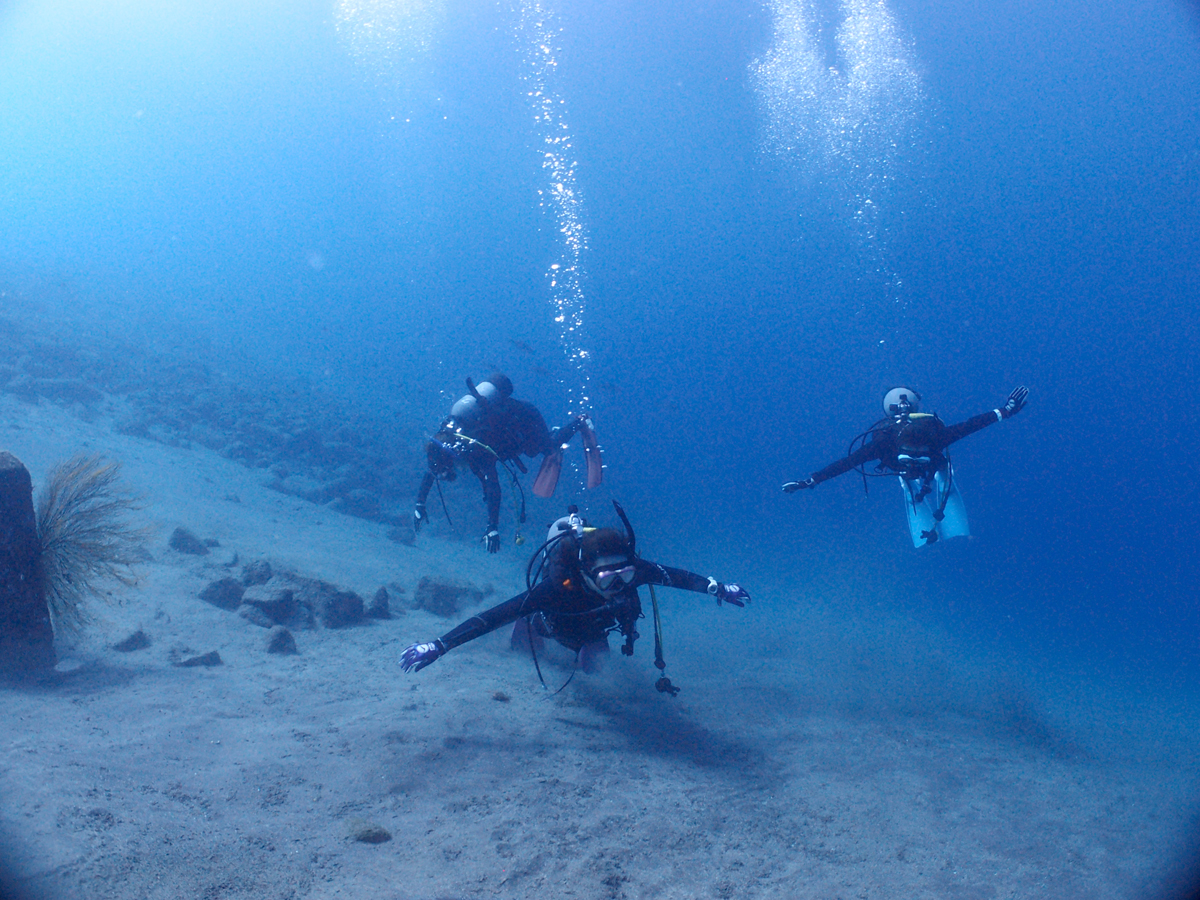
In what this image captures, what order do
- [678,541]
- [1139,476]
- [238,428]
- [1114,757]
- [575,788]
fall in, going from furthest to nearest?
[1139,476] → [678,541] → [238,428] → [1114,757] → [575,788]

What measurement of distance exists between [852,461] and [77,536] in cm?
887

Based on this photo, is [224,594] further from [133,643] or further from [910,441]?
[910,441]

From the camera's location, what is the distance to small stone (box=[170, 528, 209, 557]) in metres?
8.39

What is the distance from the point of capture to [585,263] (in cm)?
15238

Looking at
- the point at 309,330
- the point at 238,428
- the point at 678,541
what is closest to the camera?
the point at 238,428

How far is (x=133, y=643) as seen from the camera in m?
5.48

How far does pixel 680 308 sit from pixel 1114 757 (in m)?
143

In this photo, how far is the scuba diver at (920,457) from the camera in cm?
806

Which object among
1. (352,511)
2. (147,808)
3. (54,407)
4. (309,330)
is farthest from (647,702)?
(309,330)

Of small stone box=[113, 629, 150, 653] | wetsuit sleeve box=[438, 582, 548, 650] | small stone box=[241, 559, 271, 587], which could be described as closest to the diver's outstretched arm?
wetsuit sleeve box=[438, 582, 548, 650]

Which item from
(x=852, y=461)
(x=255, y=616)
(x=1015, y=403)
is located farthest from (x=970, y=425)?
(x=255, y=616)

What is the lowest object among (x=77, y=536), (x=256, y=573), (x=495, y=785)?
(x=495, y=785)

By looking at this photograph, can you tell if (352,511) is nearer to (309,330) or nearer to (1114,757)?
(1114,757)

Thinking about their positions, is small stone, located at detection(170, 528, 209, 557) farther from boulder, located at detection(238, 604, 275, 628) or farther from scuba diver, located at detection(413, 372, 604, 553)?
scuba diver, located at detection(413, 372, 604, 553)
